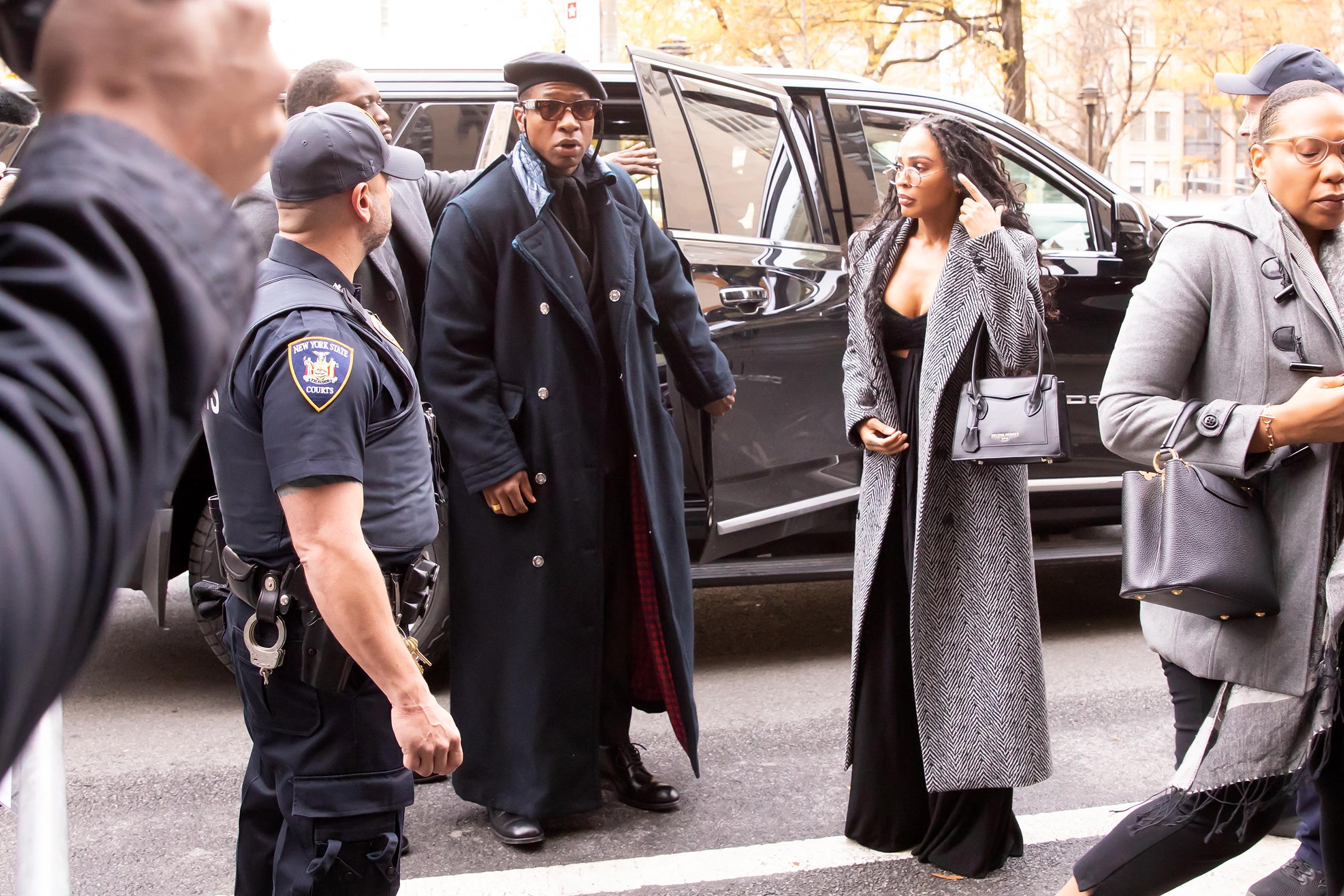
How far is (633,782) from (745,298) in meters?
1.74

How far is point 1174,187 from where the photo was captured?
5384 centimetres

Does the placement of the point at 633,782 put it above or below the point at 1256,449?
below

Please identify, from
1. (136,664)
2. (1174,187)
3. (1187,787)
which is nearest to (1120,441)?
(1187,787)

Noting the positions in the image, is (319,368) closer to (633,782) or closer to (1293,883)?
(633,782)

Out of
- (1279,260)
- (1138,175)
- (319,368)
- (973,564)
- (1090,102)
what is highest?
(1138,175)

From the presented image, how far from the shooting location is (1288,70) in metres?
3.29

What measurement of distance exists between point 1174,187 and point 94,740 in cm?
5563

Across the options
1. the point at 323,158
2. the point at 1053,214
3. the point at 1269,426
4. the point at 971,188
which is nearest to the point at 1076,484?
the point at 1053,214

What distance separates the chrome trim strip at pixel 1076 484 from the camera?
522 cm

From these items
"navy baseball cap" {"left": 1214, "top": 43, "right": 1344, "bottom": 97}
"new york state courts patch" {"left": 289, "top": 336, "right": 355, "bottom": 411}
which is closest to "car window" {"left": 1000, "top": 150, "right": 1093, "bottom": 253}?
"navy baseball cap" {"left": 1214, "top": 43, "right": 1344, "bottom": 97}

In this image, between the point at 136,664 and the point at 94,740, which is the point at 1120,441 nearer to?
the point at 94,740

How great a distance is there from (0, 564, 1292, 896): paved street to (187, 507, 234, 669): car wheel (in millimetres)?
387

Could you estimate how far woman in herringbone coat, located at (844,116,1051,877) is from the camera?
3293 millimetres

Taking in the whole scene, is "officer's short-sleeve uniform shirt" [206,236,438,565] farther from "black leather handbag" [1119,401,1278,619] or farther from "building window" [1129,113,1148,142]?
"building window" [1129,113,1148,142]
